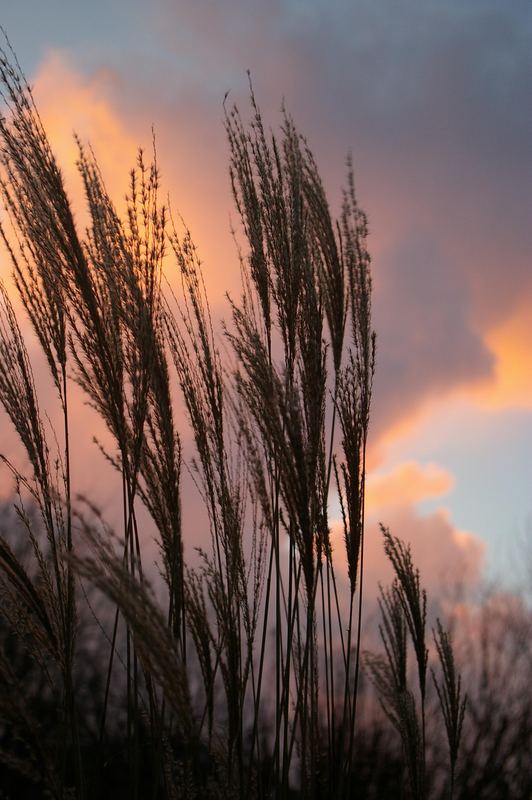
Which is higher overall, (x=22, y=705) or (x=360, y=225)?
(x=360, y=225)

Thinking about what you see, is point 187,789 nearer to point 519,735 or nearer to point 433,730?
point 433,730

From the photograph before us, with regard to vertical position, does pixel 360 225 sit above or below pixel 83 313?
above

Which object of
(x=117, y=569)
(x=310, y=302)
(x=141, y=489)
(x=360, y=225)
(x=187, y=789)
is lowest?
(x=187, y=789)

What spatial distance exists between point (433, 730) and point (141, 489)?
25.8 ft

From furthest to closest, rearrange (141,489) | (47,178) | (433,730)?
(433,730)
(141,489)
(47,178)

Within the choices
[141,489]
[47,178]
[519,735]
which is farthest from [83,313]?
[519,735]

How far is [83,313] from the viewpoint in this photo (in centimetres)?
186

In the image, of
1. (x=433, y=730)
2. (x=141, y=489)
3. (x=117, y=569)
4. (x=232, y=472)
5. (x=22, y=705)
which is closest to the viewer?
(x=117, y=569)

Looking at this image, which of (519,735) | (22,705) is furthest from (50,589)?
(519,735)

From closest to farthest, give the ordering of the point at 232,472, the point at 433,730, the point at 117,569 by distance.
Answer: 1. the point at 117,569
2. the point at 232,472
3. the point at 433,730

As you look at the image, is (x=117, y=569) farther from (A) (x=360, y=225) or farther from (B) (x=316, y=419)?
(A) (x=360, y=225)

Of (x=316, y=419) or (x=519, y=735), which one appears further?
(x=519, y=735)

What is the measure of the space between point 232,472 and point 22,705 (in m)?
0.86

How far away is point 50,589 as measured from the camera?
6.07 feet
